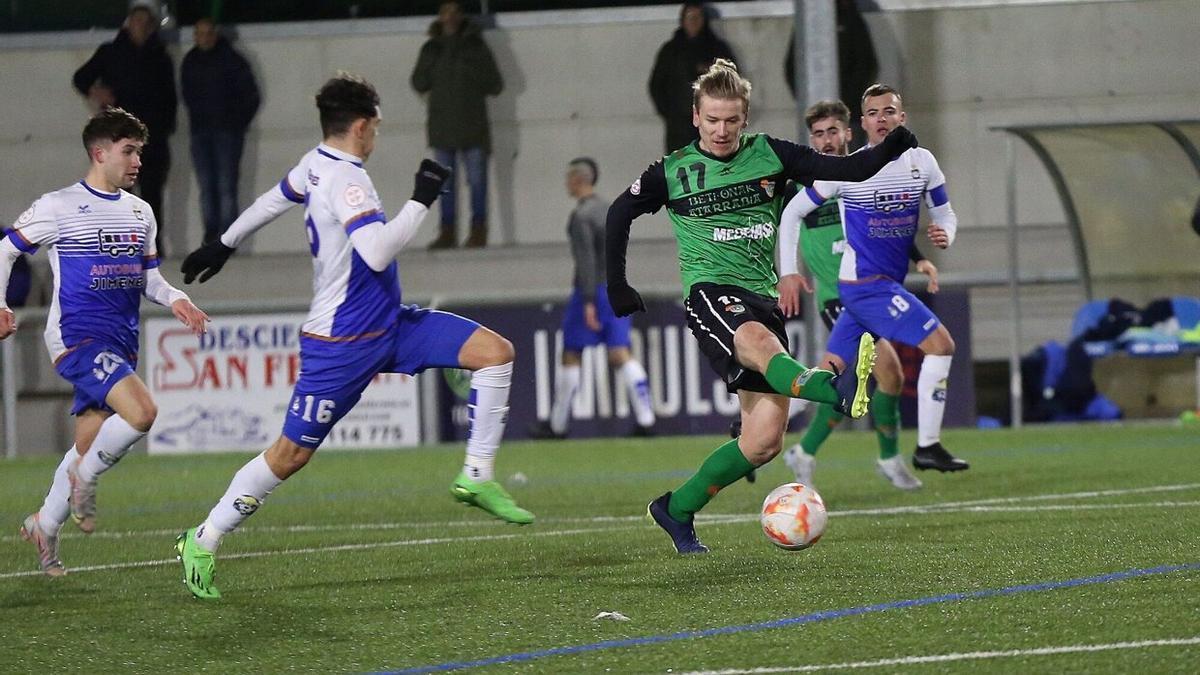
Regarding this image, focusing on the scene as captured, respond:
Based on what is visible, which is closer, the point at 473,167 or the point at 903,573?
the point at 903,573

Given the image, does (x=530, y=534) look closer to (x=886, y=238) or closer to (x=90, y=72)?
(x=886, y=238)

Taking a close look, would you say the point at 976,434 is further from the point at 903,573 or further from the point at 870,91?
the point at 903,573

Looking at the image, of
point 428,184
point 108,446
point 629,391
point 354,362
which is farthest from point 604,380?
point 428,184

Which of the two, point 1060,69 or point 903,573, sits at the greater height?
point 1060,69

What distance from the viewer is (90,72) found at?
1750 centimetres

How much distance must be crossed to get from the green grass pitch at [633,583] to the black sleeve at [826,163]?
144 centimetres

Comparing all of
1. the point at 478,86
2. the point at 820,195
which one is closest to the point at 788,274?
the point at 820,195

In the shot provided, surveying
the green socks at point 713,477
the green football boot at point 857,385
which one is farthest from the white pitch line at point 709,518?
the green football boot at point 857,385

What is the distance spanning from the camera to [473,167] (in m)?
18.3

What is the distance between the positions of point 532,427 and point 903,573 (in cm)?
987

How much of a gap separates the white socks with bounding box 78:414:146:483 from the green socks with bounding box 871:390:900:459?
4129 millimetres

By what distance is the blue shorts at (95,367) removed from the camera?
7.89m

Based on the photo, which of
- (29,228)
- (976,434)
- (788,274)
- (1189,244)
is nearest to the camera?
(29,228)

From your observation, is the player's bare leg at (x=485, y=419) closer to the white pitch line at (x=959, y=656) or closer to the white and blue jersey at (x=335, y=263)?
the white and blue jersey at (x=335, y=263)
